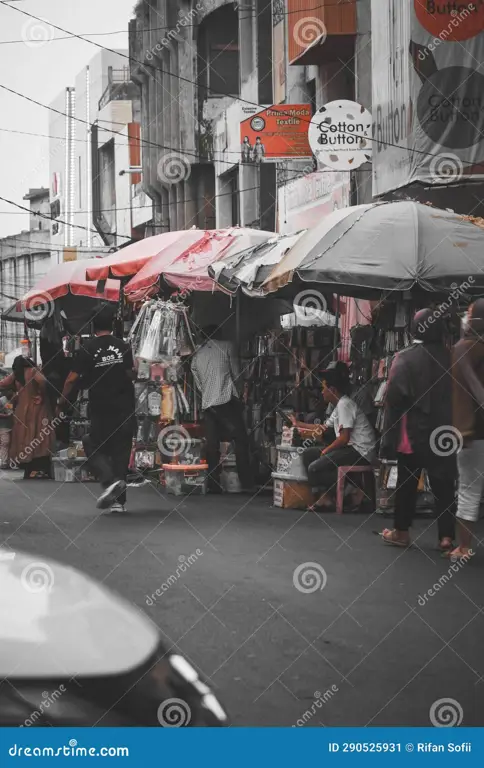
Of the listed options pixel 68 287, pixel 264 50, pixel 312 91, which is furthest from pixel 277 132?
pixel 264 50

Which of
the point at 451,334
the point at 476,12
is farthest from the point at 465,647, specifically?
the point at 476,12

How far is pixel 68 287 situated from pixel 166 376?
15.5 ft

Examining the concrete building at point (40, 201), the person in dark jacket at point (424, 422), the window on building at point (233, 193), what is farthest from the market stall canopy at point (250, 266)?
the concrete building at point (40, 201)

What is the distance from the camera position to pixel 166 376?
51.5ft

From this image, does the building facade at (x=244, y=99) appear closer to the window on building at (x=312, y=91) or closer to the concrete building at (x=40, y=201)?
the window on building at (x=312, y=91)

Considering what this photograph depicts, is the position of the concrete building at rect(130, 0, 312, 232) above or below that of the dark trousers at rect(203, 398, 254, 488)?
above

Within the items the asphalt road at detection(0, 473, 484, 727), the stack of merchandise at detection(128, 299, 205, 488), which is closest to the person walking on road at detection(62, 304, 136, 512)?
the asphalt road at detection(0, 473, 484, 727)

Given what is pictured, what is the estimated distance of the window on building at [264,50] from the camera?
28031 mm

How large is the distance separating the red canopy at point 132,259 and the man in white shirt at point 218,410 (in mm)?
2188

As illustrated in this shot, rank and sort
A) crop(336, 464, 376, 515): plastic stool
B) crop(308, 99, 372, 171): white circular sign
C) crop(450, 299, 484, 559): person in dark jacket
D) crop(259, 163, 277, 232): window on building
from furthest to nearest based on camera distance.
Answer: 1. crop(259, 163, 277, 232): window on building
2. crop(308, 99, 372, 171): white circular sign
3. crop(336, 464, 376, 515): plastic stool
4. crop(450, 299, 484, 559): person in dark jacket

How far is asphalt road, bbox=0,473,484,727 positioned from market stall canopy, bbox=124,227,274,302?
313 centimetres

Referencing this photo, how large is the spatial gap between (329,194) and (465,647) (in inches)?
616

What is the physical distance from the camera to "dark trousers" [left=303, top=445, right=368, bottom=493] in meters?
12.8

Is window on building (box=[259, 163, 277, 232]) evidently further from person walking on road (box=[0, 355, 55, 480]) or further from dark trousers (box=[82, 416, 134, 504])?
dark trousers (box=[82, 416, 134, 504])
